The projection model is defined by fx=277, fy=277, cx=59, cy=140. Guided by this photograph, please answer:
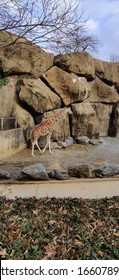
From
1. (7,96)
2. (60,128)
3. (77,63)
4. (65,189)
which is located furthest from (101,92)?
(65,189)

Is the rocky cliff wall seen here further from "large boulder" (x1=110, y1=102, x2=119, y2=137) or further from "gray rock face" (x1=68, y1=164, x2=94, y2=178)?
"gray rock face" (x1=68, y1=164, x2=94, y2=178)

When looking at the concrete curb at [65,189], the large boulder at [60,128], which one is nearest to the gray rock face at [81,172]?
the concrete curb at [65,189]

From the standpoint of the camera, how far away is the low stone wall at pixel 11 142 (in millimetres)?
7020

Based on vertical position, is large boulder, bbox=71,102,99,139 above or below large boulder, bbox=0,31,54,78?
below

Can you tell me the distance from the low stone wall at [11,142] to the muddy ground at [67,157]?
19 centimetres

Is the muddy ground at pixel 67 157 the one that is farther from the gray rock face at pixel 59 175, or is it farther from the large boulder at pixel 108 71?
the large boulder at pixel 108 71

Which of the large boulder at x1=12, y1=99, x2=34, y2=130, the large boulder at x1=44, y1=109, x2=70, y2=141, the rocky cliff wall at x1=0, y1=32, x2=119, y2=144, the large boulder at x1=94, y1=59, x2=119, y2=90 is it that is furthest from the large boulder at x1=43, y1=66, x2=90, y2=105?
the large boulder at x1=94, y1=59, x2=119, y2=90

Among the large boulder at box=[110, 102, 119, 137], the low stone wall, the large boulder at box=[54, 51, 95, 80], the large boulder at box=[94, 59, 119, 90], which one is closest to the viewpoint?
the low stone wall

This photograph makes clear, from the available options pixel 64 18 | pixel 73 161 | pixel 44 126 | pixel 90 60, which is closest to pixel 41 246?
pixel 64 18

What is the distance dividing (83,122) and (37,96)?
1.81 metres

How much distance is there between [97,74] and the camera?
10734 mm

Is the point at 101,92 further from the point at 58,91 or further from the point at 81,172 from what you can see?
the point at 81,172

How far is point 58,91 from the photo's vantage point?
9.12 meters

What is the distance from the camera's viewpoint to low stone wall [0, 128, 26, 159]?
23.0ft
